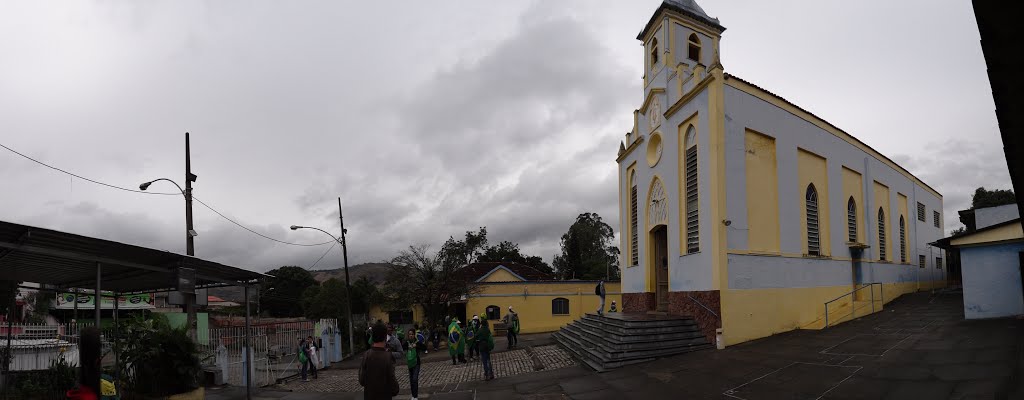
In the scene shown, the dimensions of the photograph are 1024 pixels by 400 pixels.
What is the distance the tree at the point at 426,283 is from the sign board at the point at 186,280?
23155mm

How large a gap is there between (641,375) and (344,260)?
64.8 feet

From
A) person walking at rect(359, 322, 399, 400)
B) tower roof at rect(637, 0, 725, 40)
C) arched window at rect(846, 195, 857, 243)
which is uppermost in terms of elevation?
tower roof at rect(637, 0, 725, 40)

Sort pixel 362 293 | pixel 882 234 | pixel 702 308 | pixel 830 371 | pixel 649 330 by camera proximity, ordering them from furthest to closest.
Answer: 1. pixel 362 293
2. pixel 882 234
3. pixel 702 308
4. pixel 649 330
5. pixel 830 371

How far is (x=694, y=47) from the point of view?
19.9 metres

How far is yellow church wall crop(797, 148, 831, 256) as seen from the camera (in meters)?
17.6

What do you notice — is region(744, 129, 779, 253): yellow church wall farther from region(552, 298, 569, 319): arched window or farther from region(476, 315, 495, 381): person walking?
region(552, 298, 569, 319): arched window

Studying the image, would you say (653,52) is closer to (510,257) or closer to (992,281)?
(992,281)

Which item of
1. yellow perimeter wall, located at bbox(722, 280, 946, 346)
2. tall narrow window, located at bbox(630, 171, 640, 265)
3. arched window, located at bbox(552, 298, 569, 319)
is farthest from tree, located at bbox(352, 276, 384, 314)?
yellow perimeter wall, located at bbox(722, 280, 946, 346)

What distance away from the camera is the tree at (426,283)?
32250 millimetres

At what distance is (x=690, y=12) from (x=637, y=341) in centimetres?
1194

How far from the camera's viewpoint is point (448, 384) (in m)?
13.8

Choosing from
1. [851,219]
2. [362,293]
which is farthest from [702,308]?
[362,293]

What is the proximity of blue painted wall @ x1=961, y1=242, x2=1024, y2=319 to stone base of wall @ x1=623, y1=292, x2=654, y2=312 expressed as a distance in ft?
28.6

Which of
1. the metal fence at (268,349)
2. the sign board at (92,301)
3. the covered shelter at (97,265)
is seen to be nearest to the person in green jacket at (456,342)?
the metal fence at (268,349)
